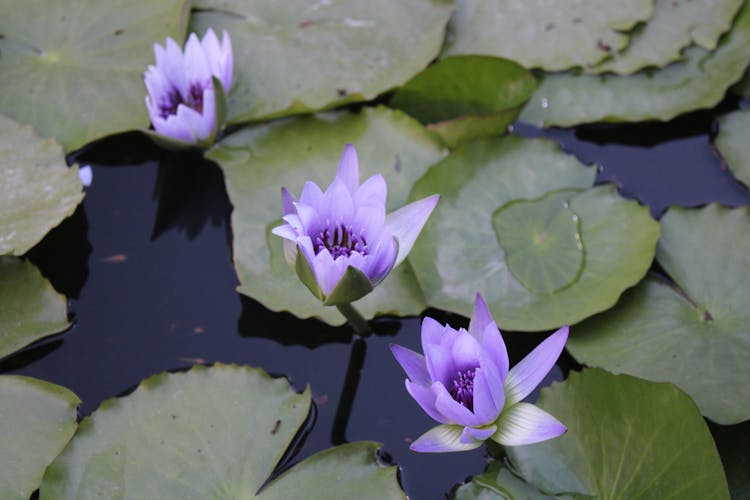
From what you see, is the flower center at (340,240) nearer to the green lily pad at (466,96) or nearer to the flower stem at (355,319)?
the flower stem at (355,319)

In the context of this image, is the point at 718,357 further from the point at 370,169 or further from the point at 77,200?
the point at 77,200

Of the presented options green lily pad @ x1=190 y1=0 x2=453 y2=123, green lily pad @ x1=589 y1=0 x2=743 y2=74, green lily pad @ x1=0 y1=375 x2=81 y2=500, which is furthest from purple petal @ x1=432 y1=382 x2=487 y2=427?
green lily pad @ x1=589 y1=0 x2=743 y2=74

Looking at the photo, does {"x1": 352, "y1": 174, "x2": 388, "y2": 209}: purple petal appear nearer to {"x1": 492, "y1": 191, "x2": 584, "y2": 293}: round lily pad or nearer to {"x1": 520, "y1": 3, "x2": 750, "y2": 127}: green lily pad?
{"x1": 492, "y1": 191, "x2": 584, "y2": 293}: round lily pad

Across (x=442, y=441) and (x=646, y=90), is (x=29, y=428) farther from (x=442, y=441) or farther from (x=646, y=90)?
(x=646, y=90)

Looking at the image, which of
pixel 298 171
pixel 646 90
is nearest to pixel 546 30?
pixel 646 90

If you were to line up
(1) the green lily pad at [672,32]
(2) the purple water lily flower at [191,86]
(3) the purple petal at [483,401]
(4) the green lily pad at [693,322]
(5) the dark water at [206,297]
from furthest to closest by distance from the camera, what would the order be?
(1) the green lily pad at [672,32] → (2) the purple water lily flower at [191,86] → (5) the dark water at [206,297] → (4) the green lily pad at [693,322] → (3) the purple petal at [483,401]

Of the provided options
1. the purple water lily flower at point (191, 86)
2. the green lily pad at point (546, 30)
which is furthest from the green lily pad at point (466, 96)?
the purple water lily flower at point (191, 86)
